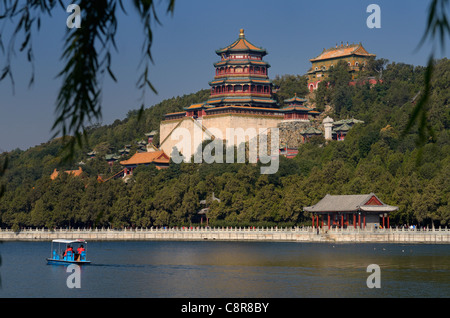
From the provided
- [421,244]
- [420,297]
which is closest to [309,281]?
[420,297]

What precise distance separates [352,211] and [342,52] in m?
61.7

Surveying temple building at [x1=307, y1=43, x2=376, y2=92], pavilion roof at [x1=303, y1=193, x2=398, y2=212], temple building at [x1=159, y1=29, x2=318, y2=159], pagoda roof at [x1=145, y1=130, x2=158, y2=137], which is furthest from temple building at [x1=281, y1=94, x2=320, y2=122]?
pavilion roof at [x1=303, y1=193, x2=398, y2=212]

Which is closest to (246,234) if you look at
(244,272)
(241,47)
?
(244,272)

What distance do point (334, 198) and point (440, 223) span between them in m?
9.99

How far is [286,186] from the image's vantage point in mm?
83688

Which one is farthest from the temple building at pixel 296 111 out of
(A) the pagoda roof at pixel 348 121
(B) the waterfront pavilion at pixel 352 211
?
(B) the waterfront pavilion at pixel 352 211

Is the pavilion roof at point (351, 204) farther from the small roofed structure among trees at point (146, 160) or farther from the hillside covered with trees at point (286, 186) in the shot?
the small roofed structure among trees at point (146, 160)

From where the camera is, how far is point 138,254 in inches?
2589

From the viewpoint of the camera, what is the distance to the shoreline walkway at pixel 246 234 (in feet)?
A: 223

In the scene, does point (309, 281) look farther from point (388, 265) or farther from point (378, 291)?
point (388, 265)

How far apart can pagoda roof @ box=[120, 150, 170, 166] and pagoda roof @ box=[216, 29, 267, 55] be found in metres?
17.6

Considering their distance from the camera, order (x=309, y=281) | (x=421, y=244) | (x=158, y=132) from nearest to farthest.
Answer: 1. (x=309, y=281)
2. (x=421, y=244)
3. (x=158, y=132)

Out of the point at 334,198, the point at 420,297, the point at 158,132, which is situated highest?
the point at 158,132

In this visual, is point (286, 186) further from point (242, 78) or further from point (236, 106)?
point (242, 78)
